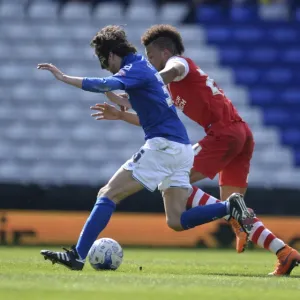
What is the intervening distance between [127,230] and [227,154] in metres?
5.56

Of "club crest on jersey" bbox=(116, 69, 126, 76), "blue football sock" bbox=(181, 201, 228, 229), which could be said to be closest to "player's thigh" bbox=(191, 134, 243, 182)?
"blue football sock" bbox=(181, 201, 228, 229)

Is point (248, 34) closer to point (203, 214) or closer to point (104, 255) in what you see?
point (203, 214)

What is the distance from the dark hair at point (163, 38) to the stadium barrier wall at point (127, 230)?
5.78 m

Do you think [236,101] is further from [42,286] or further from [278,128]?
[42,286]

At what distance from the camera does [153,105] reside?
7.55m

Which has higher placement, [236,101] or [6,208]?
[236,101]

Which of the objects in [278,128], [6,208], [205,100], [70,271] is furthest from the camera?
[278,128]

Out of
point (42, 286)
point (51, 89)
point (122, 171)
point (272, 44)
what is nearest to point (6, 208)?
point (51, 89)

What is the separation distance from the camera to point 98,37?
24.6 ft

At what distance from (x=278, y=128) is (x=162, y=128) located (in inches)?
363

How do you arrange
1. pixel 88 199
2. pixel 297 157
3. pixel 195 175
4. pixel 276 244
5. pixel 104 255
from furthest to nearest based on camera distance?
pixel 297 157
pixel 88 199
pixel 195 175
pixel 276 244
pixel 104 255

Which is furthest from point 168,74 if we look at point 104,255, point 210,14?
point 210,14

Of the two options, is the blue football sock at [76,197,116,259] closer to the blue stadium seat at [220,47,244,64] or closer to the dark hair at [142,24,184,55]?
the dark hair at [142,24,184,55]

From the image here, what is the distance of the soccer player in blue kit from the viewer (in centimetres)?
727
